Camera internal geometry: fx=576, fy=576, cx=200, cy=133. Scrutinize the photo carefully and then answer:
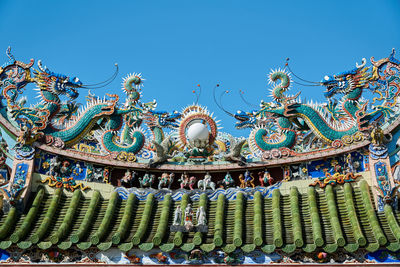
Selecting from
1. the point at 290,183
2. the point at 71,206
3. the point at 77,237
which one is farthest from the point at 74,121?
the point at 290,183

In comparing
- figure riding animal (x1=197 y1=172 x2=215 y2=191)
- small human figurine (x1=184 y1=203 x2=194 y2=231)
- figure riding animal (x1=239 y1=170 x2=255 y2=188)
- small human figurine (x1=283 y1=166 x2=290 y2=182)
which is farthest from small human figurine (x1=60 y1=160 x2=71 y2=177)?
small human figurine (x1=283 y1=166 x2=290 y2=182)

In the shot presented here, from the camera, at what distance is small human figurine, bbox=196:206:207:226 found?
15.9 m

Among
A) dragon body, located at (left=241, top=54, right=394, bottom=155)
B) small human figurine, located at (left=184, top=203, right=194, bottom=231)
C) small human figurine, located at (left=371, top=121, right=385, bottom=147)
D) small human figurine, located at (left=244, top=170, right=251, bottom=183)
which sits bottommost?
small human figurine, located at (left=184, top=203, right=194, bottom=231)

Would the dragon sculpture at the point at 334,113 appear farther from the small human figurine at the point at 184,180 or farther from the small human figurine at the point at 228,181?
the small human figurine at the point at 184,180

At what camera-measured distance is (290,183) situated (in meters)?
17.8

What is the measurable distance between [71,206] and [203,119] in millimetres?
5566

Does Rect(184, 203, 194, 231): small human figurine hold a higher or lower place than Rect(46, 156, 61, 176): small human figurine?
lower

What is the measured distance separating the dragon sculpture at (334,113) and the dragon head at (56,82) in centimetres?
639

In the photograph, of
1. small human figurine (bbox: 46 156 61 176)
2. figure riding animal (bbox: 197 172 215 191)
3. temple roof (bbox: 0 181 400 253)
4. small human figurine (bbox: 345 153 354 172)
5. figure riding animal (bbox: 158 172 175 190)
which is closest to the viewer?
temple roof (bbox: 0 181 400 253)

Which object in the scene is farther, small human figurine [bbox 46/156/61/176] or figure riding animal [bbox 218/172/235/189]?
figure riding animal [bbox 218/172/235/189]

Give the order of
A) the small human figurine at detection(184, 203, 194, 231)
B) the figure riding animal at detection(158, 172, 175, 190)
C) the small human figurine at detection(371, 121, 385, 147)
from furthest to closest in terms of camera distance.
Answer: the figure riding animal at detection(158, 172, 175, 190)
the small human figurine at detection(371, 121, 385, 147)
the small human figurine at detection(184, 203, 194, 231)

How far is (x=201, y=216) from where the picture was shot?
16094mm

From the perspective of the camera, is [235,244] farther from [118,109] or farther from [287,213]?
[118,109]

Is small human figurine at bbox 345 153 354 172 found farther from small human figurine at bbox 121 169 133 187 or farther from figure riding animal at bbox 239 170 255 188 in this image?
small human figurine at bbox 121 169 133 187
